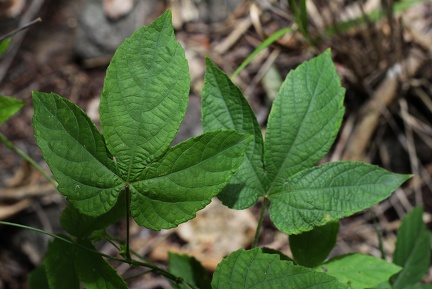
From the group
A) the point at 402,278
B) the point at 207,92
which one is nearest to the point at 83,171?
the point at 207,92

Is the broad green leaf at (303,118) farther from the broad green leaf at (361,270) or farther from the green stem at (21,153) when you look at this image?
the green stem at (21,153)

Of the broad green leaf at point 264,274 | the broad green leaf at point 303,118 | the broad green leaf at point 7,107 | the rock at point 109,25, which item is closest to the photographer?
the broad green leaf at point 264,274

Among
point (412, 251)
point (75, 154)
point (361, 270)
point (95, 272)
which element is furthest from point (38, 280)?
point (412, 251)

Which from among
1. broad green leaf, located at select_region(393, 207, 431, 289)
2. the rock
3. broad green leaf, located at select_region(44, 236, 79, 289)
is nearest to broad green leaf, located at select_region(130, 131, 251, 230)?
broad green leaf, located at select_region(44, 236, 79, 289)

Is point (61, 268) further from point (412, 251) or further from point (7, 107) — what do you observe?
point (412, 251)

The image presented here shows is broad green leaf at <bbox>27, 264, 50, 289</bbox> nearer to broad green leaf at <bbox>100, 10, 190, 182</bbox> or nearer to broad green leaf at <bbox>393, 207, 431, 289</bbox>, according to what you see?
broad green leaf at <bbox>100, 10, 190, 182</bbox>

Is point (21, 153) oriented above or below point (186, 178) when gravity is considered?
above

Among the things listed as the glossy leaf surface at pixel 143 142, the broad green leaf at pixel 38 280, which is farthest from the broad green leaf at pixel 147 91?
the broad green leaf at pixel 38 280
